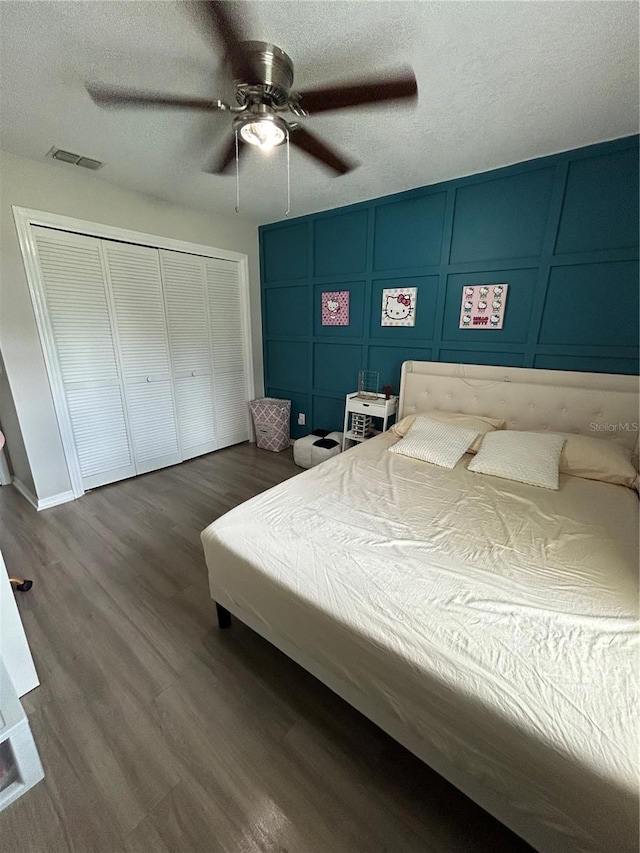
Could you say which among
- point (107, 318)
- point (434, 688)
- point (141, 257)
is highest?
point (141, 257)

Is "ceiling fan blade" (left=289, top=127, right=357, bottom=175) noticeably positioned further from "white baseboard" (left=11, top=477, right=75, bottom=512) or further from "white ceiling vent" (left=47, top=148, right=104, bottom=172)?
"white baseboard" (left=11, top=477, right=75, bottom=512)

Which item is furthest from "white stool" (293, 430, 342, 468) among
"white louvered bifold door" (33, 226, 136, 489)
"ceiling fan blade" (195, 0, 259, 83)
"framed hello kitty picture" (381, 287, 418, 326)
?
"ceiling fan blade" (195, 0, 259, 83)

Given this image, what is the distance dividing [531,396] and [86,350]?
3.51 meters

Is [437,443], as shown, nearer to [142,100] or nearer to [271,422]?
[271,422]

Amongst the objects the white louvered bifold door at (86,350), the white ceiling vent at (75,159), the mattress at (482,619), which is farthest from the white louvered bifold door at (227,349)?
the mattress at (482,619)

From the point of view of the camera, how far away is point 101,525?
2.47 metres

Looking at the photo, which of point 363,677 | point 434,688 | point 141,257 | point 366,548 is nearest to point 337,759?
point 363,677

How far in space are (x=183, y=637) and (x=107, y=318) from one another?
2.55 meters

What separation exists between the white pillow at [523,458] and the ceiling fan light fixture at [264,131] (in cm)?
202

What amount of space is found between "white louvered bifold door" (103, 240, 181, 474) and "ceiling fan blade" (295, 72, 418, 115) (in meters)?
2.19

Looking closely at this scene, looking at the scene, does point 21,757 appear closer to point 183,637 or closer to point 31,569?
point 183,637

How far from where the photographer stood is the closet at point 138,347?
2592 mm

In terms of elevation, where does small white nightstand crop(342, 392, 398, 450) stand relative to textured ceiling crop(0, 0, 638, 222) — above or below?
below

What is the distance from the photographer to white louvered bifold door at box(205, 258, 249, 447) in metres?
3.52
